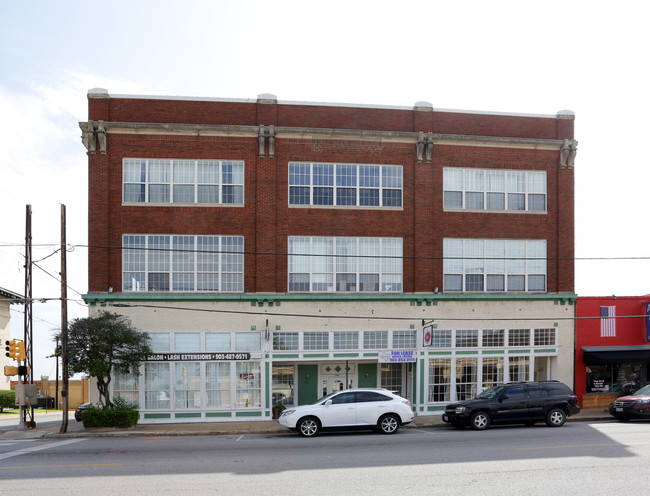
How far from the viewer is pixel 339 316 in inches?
1010

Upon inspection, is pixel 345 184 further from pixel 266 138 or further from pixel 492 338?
pixel 492 338

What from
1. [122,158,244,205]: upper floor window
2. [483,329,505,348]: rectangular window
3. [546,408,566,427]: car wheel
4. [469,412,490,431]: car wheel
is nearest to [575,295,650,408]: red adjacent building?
[483,329,505,348]: rectangular window

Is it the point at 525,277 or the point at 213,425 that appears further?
the point at 525,277

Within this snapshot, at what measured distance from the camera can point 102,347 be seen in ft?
73.0

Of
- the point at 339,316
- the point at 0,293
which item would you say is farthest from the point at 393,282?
the point at 0,293

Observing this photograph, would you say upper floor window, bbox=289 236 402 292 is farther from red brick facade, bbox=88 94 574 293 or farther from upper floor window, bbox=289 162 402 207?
upper floor window, bbox=289 162 402 207

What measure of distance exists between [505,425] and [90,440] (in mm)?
14169

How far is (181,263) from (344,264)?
6.74m

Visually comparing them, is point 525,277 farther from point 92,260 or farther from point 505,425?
point 92,260

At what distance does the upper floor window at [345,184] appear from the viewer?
85.7 ft

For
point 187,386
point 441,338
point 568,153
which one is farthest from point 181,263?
point 568,153

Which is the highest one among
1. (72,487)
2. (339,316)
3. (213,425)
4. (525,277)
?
(525,277)

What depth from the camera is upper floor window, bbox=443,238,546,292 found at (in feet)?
87.8

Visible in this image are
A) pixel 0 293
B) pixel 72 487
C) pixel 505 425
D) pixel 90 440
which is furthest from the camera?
pixel 0 293
